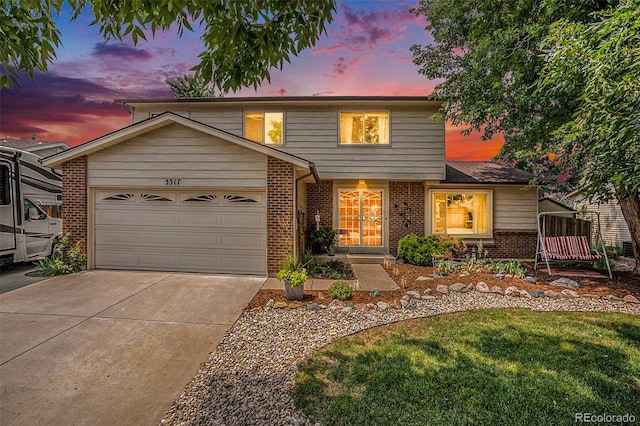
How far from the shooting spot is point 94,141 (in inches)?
299

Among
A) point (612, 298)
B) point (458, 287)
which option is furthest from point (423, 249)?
point (612, 298)

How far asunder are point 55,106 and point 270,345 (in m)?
11.2

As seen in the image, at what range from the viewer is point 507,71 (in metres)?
8.30

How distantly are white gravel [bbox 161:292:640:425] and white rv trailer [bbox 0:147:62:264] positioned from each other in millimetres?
7438

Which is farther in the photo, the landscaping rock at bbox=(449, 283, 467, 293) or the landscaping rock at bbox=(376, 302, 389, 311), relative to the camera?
the landscaping rock at bbox=(449, 283, 467, 293)

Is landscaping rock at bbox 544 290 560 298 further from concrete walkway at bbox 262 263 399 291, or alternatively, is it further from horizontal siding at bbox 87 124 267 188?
horizontal siding at bbox 87 124 267 188

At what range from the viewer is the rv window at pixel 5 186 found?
7.72 metres

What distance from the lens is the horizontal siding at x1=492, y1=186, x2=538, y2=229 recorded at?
1095cm

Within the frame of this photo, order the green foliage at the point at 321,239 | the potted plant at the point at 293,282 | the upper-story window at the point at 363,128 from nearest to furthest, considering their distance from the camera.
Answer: the potted plant at the point at 293,282 → the green foliage at the point at 321,239 → the upper-story window at the point at 363,128

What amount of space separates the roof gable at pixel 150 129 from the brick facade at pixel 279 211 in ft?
1.00

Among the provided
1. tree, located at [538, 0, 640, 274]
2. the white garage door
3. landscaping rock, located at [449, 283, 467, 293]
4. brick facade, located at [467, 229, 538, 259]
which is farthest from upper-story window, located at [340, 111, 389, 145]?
landscaping rock, located at [449, 283, 467, 293]

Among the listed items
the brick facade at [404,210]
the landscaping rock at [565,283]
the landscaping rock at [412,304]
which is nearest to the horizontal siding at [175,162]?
the landscaping rock at [412,304]

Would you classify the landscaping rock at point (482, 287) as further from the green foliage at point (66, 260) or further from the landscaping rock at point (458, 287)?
the green foliage at point (66, 260)

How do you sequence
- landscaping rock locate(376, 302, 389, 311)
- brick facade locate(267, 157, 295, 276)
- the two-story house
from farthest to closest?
the two-story house, brick facade locate(267, 157, 295, 276), landscaping rock locate(376, 302, 389, 311)
